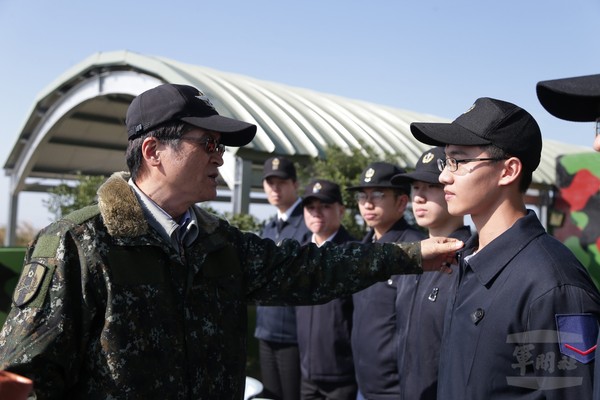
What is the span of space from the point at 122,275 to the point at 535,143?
5.15 ft

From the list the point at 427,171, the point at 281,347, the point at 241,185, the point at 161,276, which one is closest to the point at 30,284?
the point at 161,276

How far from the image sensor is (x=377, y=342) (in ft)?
11.8

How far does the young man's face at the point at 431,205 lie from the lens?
3.40 m

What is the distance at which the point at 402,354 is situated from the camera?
3189 millimetres

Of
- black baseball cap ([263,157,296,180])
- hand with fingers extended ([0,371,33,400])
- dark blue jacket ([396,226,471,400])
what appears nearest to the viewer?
hand with fingers extended ([0,371,33,400])

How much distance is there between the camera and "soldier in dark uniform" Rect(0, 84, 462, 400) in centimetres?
200

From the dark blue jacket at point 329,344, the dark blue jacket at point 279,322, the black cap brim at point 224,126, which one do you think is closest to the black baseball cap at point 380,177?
the dark blue jacket at point 329,344

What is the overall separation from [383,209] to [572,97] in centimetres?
247

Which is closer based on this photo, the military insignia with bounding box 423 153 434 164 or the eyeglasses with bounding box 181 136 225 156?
the eyeglasses with bounding box 181 136 225 156

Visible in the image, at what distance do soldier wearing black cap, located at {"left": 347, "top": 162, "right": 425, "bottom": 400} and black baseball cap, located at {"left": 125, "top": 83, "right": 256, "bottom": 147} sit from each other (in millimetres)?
1534

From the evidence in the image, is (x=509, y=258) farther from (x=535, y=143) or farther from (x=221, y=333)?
(x=221, y=333)

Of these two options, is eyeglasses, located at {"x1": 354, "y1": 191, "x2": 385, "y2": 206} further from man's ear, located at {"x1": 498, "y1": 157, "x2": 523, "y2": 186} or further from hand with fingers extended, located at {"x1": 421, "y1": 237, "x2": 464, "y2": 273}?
man's ear, located at {"x1": 498, "y1": 157, "x2": 523, "y2": 186}

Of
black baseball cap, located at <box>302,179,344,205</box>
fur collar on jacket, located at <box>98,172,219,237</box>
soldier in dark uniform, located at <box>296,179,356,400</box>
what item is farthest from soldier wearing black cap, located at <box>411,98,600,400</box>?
black baseball cap, located at <box>302,179,344,205</box>

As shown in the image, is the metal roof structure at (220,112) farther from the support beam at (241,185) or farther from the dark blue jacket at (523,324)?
the dark blue jacket at (523,324)
